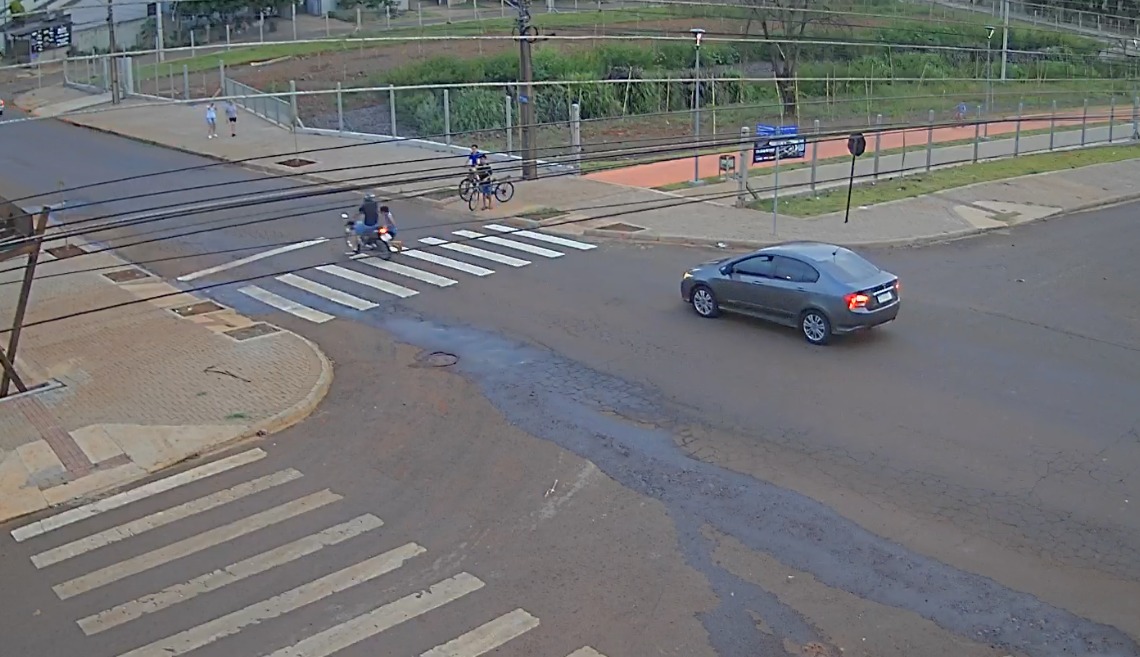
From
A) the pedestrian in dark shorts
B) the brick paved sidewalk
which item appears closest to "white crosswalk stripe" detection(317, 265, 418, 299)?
the brick paved sidewalk

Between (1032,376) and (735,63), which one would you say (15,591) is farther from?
(735,63)

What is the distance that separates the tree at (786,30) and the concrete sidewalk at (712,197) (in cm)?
1135

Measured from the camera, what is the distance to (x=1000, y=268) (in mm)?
23375

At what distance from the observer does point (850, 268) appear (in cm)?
1797

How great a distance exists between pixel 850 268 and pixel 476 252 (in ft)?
30.1

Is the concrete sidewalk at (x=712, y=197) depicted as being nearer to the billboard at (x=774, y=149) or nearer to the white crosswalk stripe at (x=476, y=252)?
the billboard at (x=774, y=149)

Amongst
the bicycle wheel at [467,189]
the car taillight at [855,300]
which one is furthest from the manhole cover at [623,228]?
the car taillight at [855,300]

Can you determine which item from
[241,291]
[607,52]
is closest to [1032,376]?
[241,291]

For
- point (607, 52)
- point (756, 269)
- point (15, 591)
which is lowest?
point (15, 591)

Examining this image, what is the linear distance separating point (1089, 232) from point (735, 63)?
36125 mm

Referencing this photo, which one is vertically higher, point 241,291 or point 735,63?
point 735,63

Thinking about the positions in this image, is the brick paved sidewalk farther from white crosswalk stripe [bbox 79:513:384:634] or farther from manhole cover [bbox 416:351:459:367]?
white crosswalk stripe [bbox 79:513:384:634]

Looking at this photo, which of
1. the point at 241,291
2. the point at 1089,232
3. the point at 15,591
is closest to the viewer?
the point at 15,591

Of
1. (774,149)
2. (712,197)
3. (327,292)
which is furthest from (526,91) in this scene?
(327,292)
